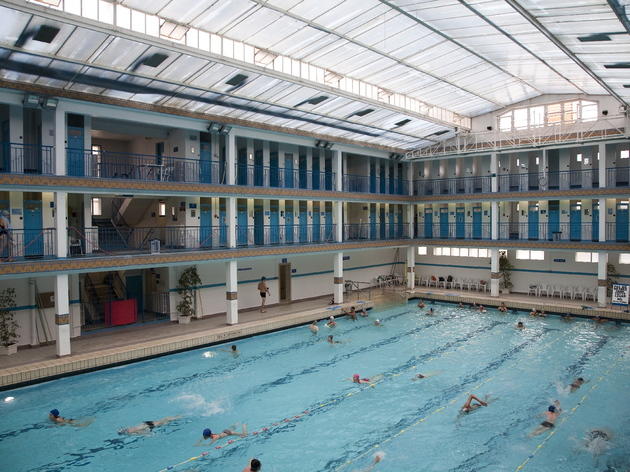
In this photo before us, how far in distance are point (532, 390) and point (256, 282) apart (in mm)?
13810

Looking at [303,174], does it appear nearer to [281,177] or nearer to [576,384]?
[281,177]

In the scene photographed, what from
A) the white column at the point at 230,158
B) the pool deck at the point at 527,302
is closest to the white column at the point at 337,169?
the white column at the point at 230,158

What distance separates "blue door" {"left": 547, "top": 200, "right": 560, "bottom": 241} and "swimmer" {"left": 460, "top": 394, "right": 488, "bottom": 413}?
53.8 feet

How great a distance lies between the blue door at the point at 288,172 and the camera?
945 inches

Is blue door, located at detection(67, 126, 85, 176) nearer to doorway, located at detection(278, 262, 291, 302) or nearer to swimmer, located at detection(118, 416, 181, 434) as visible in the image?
swimmer, located at detection(118, 416, 181, 434)

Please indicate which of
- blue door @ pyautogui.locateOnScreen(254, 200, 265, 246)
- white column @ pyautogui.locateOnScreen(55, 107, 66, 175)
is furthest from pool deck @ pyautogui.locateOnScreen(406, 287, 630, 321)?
white column @ pyautogui.locateOnScreen(55, 107, 66, 175)

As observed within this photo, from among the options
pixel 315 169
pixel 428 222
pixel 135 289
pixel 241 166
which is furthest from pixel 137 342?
pixel 428 222

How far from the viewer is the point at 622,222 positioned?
23562mm

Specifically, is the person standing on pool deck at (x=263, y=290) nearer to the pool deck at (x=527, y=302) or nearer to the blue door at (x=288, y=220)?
the blue door at (x=288, y=220)

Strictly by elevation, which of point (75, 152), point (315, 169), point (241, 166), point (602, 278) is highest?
point (315, 169)

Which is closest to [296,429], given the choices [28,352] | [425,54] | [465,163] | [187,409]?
[187,409]

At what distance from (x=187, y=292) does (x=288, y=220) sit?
669 cm

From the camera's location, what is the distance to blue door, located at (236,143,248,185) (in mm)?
22312

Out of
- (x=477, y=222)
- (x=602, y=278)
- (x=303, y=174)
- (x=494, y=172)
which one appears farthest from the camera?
(x=477, y=222)
